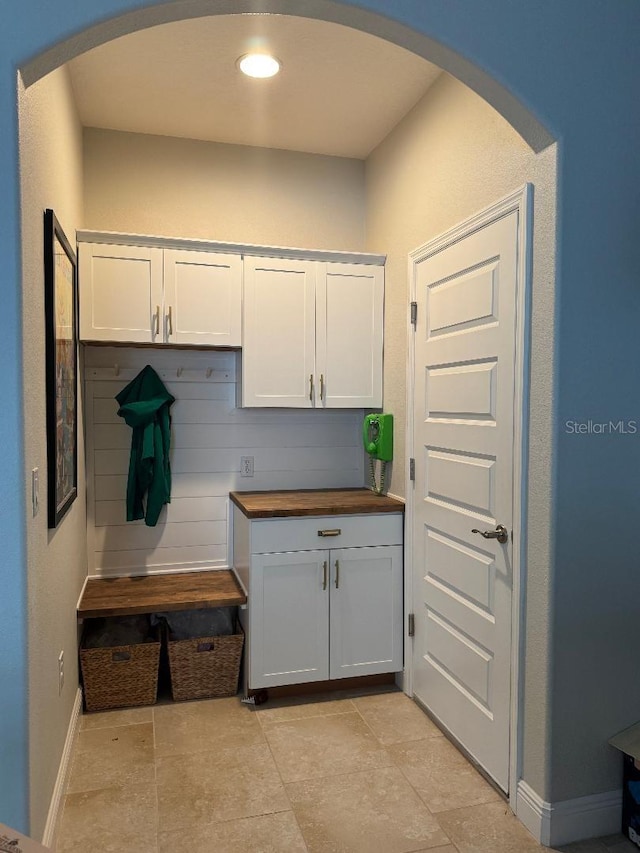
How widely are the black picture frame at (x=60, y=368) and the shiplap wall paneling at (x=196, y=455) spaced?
21.1 inches

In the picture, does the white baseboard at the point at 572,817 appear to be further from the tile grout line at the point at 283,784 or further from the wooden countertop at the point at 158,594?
the wooden countertop at the point at 158,594

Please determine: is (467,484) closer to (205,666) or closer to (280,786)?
(280,786)

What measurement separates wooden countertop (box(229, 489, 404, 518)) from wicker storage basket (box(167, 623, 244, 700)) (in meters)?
0.66

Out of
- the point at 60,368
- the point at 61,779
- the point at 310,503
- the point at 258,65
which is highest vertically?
the point at 258,65

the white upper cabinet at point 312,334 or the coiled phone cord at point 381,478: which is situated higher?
the white upper cabinet at point 312,334

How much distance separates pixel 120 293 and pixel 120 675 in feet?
6.03

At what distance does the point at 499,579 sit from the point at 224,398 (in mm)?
1880

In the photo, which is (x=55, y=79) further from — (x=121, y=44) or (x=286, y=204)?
(x=286, y=204)

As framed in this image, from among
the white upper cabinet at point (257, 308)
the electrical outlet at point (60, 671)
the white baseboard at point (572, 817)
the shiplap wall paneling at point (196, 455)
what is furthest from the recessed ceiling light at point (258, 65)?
the white baseboard at point (572, 817)

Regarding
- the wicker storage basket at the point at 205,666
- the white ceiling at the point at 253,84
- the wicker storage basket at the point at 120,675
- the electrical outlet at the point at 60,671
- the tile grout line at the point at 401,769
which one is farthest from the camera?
the wicker storage basket at the point at 205,666

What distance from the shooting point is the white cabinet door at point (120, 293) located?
3.09 meters

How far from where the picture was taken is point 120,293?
314cm

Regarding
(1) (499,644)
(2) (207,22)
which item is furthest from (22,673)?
(2) (207,22)

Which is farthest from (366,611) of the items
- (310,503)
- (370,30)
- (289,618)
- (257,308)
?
(370,30)
